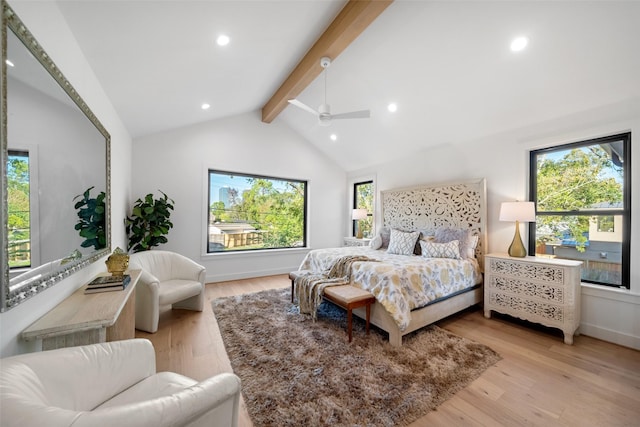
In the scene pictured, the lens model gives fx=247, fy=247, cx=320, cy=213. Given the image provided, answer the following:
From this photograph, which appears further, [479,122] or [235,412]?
[479,122]

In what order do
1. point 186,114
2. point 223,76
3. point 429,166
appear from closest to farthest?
point 223,76 < point 186,114 < point 429,166

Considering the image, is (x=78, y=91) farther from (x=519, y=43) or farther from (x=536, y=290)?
(x=536, y=290)

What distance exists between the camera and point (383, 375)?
195 cm

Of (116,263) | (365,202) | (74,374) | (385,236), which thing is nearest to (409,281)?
(385,236)

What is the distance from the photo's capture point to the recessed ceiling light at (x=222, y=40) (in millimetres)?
2264

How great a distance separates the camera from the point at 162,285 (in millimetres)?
2977

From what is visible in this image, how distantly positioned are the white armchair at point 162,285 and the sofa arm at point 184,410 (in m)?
2.00

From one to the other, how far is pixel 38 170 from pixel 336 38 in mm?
2627

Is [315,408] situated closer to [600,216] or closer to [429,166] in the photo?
[600,216]

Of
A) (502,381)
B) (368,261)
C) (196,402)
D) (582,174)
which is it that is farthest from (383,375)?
(582,174)

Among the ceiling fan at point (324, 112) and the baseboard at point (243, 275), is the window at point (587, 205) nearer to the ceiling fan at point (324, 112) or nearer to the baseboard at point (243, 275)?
the ceiling fan at point (324, 112)

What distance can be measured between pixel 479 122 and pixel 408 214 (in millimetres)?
1822

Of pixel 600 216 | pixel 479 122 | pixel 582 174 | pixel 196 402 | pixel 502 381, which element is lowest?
pixel 502 381

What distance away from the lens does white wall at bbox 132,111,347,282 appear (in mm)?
4098
